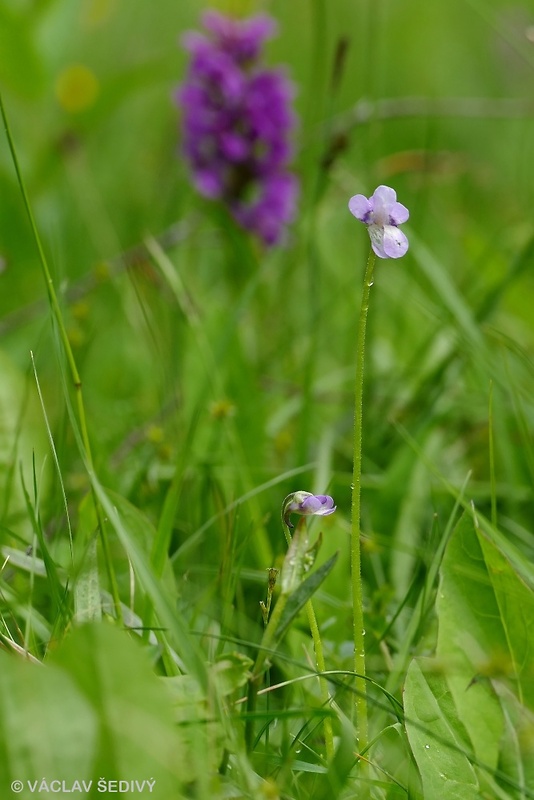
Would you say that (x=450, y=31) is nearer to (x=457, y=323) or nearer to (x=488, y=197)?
(x=488, y=197)

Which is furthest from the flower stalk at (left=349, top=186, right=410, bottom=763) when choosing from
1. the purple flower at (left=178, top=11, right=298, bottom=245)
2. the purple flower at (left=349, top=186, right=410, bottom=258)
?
the purple flower at (left=178, top=11, right=298, bottom=245)

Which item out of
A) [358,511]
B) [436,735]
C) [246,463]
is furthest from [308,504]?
[246,463]

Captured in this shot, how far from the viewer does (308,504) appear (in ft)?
2.31

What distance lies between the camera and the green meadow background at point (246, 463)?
2.12 ft

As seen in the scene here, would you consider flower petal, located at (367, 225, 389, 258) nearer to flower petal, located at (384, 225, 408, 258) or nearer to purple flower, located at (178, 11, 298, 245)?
flower petal, located at (384, 225, 408, 258)

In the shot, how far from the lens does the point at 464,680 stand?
0.74 metres

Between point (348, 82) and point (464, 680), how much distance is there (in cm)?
347

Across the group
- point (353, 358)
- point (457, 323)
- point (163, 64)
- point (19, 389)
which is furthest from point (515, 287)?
point (19, 389)

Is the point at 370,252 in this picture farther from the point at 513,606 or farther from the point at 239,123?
the point at 239,123

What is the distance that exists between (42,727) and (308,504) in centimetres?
24

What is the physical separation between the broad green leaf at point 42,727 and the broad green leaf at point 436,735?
0.24 metres

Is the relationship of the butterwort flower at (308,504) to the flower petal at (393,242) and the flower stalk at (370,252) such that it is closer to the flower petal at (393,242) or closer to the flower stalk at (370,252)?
the flower stalk at (370,252)

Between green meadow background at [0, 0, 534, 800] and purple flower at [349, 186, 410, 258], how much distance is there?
0.26 meters

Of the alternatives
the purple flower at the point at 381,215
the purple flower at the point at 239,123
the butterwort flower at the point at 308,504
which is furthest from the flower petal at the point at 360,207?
the purple flower at the point at 239,123
